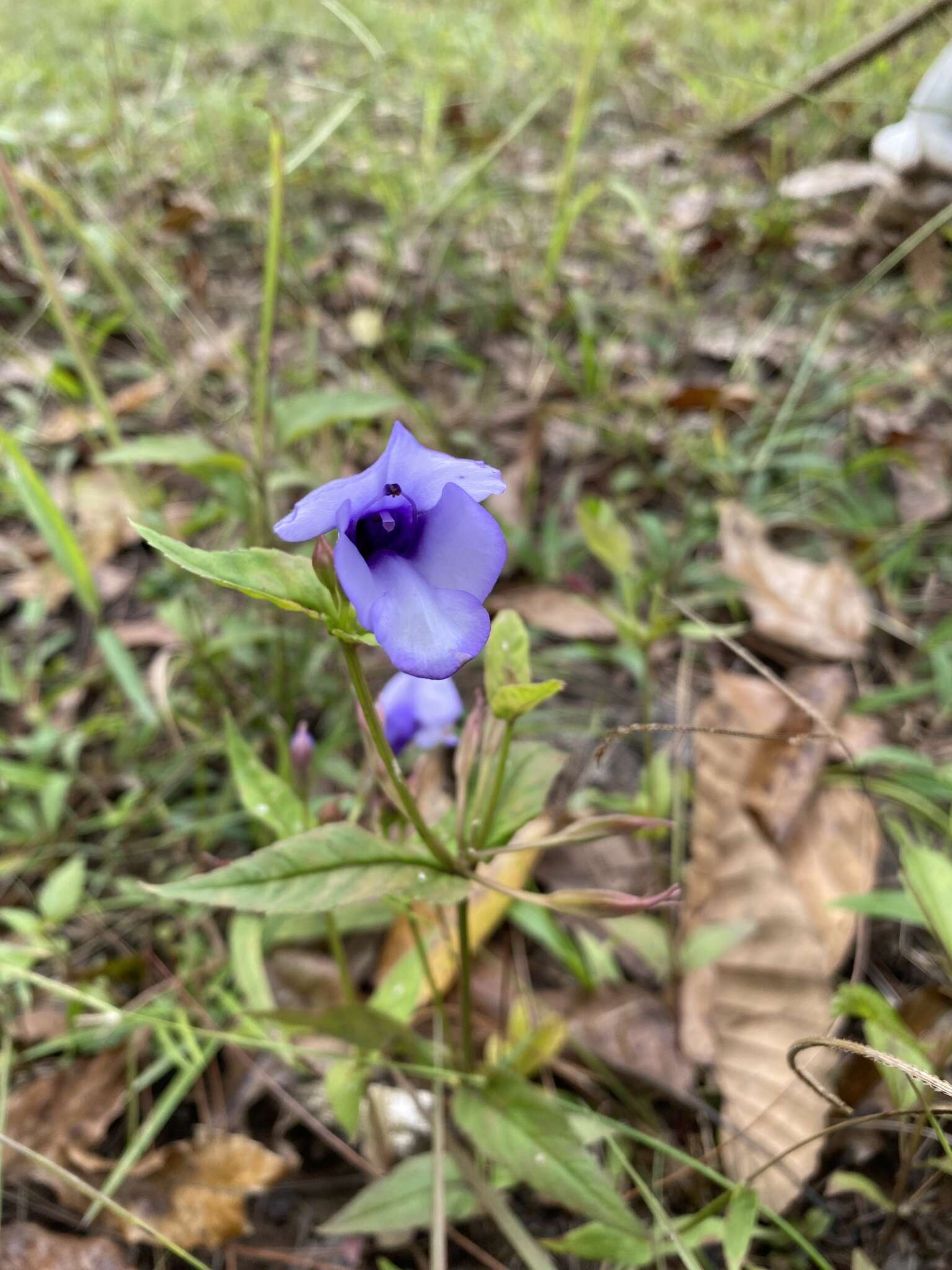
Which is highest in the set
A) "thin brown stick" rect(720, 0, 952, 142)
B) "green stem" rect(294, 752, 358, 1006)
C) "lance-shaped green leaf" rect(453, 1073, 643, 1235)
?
"thin brown stick" rect(720, 0, 952, 142)

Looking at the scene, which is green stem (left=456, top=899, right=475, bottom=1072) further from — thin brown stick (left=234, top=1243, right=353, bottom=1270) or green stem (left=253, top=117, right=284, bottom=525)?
green stem (left=253, top=117, right=284, bottom=525)

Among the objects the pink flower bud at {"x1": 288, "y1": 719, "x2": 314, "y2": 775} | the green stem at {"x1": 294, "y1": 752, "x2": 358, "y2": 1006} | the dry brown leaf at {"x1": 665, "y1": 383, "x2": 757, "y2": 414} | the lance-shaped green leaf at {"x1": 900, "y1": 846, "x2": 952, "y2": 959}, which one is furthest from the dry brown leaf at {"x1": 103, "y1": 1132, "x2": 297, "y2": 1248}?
the dry brown leaf at {"x1": 665, "y1": 383, "x2": 757, "y2": 414}

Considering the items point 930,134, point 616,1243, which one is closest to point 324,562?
point 616,1243

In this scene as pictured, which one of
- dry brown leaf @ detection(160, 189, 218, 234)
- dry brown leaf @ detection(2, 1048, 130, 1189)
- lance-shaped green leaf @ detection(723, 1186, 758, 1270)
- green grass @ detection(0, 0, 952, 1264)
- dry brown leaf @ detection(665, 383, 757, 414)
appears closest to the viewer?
lance-shaped green leaf @ detection(723, 1186, 758, 1270)

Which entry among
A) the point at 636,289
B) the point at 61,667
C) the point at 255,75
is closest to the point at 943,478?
the point at 636,289

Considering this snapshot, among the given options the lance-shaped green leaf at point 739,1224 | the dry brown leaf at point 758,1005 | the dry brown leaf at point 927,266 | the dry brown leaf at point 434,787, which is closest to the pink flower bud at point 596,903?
the lance-shaped green leaf at point 739,1224

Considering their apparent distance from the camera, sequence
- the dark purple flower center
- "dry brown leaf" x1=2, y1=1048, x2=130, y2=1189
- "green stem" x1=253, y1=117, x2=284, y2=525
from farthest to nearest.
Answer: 1. "green stem" x1=253, y1=117, x2=284, y2=525
2. "dry brown leaf" x1=2, y1=1048, x2=130, y2=1189
3. the dark purple flower center

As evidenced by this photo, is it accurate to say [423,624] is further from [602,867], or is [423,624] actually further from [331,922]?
[602,867]

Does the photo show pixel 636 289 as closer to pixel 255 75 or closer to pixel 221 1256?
pixel 255 75
